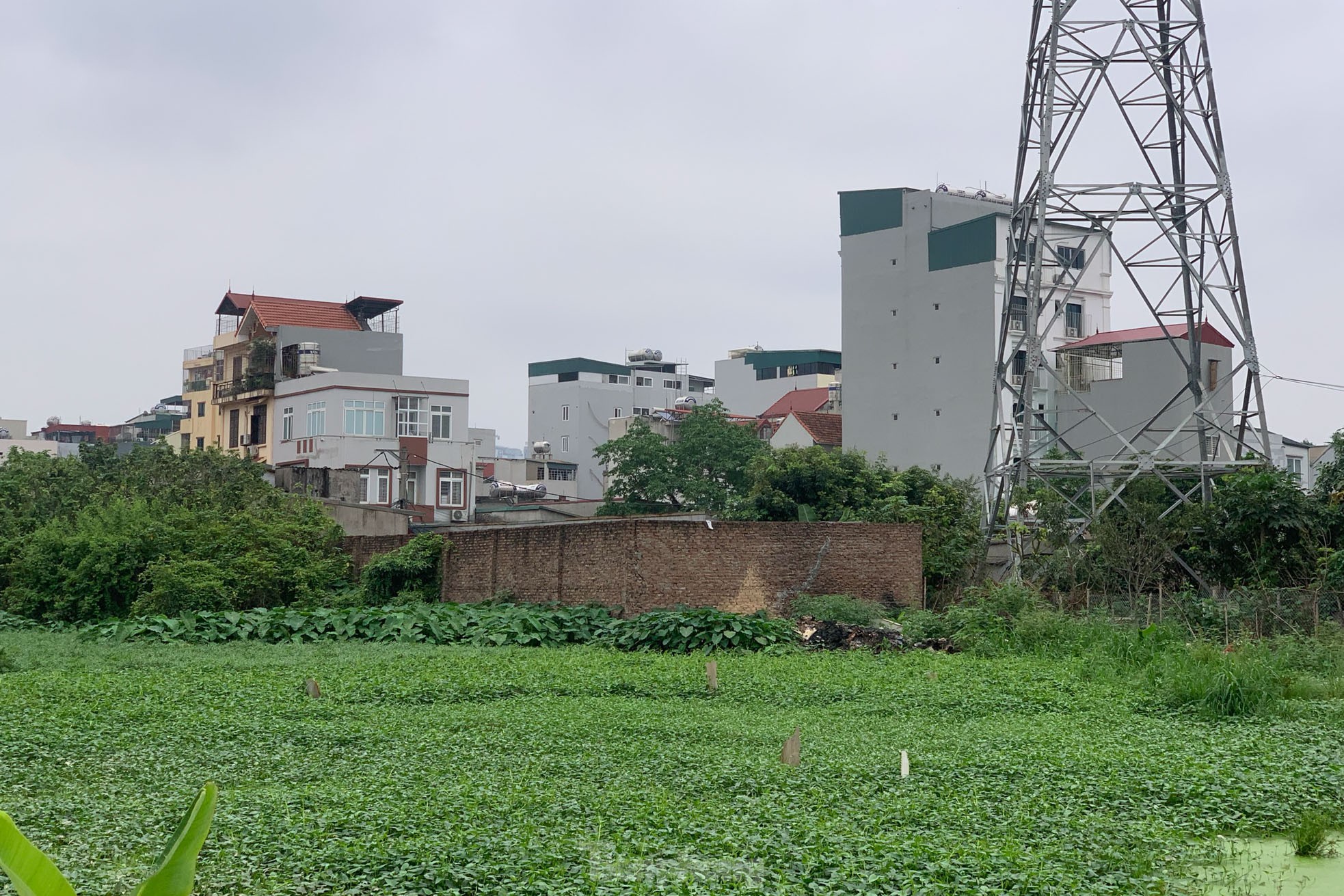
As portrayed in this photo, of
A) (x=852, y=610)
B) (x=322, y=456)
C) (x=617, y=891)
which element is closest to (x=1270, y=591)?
(x=852, y=610)

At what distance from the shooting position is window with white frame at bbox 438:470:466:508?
169ft

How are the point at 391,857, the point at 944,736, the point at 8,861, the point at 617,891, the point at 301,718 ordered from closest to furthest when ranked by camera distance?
the point at 8,861 < the point at 617,891 < the point at 391,857 < the point at 944,736 < the point at 301,718

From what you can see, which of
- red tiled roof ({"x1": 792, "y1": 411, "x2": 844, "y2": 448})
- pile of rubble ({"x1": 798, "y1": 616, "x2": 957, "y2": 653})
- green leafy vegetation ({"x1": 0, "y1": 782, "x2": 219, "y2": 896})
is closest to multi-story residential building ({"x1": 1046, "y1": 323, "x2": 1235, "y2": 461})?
red tiled roof ({"x1": 792, "y1": 411, "x2": 844, "y2": 448})

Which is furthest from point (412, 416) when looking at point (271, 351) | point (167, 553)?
point (167, 553)

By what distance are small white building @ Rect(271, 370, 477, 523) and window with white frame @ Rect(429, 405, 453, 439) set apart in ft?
0.09

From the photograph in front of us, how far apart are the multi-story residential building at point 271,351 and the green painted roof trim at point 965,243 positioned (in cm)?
2271

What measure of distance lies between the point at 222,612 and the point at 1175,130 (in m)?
21.5

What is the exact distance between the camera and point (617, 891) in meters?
6.68

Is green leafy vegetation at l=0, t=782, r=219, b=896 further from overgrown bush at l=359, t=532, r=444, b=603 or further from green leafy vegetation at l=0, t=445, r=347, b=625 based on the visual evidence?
overgrown bush at l=359, t=532, r=444, b=603

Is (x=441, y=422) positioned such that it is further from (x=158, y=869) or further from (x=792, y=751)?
(x=158, y=869)

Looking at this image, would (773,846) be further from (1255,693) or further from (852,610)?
(852,610)

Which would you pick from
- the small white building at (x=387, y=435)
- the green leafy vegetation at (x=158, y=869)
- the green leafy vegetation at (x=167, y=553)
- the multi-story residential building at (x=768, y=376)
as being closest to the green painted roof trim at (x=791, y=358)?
the multi-story residential building at (x=768, y=376)

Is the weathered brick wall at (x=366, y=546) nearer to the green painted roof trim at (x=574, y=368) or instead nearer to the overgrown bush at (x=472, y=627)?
the overgrown bush at (x=472, y=627)

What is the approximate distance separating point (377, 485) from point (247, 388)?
836cm
